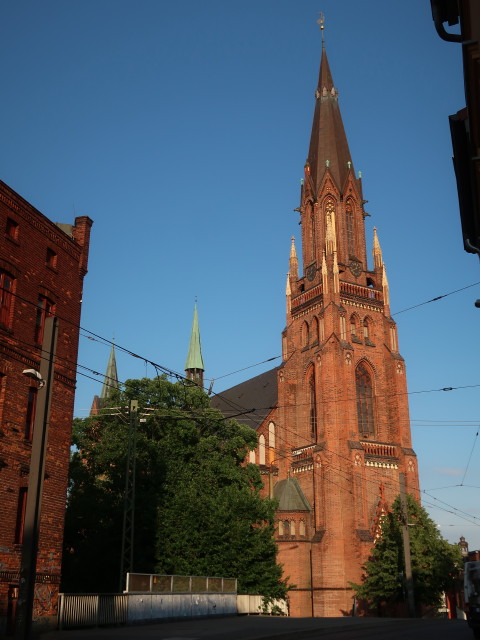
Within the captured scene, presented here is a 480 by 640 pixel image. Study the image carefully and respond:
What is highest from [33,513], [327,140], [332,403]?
[327,140]

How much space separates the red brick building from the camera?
1931 centimetres

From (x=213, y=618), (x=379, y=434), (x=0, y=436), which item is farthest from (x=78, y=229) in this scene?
(x=379, y=434)

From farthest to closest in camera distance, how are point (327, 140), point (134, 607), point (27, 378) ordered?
point (327, 140) → point (134, 607) → point (27, 378)

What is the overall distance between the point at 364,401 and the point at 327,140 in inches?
891

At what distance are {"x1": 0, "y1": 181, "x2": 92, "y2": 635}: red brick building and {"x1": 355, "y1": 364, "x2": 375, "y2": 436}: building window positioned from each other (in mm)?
29676

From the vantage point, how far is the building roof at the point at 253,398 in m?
57.1

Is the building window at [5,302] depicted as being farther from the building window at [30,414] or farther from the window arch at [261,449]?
the window arch at [261,449]

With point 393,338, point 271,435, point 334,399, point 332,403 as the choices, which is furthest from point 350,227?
point 271,435

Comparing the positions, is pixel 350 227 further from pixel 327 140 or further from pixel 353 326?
pixel 353 326

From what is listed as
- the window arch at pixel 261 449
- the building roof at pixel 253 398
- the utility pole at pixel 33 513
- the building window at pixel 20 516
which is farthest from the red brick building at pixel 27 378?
the building roof at pixel 253 398

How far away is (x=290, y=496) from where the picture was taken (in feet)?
155

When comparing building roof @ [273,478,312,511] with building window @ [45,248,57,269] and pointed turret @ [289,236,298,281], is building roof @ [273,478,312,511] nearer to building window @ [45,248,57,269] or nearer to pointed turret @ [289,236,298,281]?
pointed turret @ [289,236,298,281]

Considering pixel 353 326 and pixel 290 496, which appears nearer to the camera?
pixel 290 496

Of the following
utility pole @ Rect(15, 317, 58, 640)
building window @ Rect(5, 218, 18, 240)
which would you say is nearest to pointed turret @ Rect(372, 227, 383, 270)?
building window @ Rect(5, 218, 18, 240)
